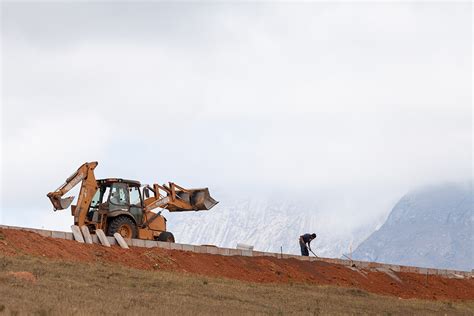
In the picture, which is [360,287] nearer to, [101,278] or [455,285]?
[455,285]

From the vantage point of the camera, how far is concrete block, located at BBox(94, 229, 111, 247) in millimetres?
35094

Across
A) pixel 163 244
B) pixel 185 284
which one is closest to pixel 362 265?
pixel 163 244

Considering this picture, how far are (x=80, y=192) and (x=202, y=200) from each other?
6.75 m

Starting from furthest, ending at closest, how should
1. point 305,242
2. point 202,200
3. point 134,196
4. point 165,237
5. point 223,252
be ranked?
1. point 305,242
2. point 202,200
3. point 165,237
4. point 223,252
5. point 134,196

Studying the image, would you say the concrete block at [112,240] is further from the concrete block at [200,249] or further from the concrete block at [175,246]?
the concrete block at [200,249]

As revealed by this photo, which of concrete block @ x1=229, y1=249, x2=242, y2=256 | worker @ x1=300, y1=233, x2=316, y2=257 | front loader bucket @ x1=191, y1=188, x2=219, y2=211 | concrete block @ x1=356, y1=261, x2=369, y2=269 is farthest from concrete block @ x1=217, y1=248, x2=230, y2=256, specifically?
concrete block @ x1=356, y1=261, x2=369, y2=269

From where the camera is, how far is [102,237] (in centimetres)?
3528

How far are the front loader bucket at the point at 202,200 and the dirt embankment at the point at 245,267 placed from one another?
4.64 m

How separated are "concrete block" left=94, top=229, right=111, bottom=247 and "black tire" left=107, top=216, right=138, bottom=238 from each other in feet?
5.56

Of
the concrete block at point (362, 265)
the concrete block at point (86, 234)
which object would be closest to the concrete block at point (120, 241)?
the concrete block at point (86, 234)

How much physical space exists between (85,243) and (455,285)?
64.1 feet

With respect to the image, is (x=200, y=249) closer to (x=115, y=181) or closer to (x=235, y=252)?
(x=235, y=252)

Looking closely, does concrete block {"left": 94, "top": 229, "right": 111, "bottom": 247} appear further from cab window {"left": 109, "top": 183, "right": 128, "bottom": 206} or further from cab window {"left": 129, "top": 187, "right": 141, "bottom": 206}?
cab window {"left": 129, "top": 187, "right": 141, "bottom": 206}

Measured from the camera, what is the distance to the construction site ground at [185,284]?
2308cm
